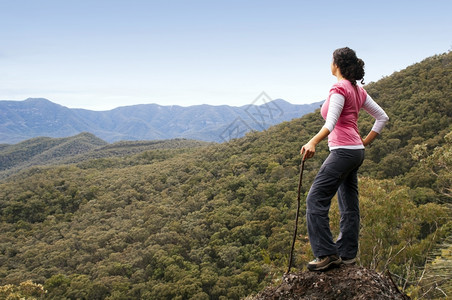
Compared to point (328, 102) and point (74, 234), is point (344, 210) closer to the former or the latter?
point (328, 102)

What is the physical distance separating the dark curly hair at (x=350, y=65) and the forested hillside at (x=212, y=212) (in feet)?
17.7

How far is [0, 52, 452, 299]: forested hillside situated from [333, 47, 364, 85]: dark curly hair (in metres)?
5.39

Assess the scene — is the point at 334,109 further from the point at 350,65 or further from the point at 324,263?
the point at 324,263

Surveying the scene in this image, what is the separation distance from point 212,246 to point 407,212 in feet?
62.9

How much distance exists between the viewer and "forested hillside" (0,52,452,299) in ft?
61.2

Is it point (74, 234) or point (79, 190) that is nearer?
point (74, 234)

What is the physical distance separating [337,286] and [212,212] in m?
27.6

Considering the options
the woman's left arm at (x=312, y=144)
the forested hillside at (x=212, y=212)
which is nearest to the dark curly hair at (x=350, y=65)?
the woman's left arm at (x=312, y=144)

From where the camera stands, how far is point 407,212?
25.6ft

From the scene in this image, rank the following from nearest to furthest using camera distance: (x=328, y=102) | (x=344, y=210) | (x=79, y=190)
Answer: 1. (x=328, y=102)
2. (x=344, y=210)
3. (x=79, y=190)

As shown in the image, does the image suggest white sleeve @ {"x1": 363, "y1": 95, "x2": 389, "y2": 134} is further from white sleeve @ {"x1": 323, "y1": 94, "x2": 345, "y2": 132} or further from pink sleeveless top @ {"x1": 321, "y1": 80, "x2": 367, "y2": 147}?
white sleeve @ {"x1": 323, "y1": 94, "x2": 345, "y2": 132}

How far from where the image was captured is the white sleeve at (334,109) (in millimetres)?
2307

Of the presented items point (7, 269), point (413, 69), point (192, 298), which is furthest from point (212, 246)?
point (413, 69)

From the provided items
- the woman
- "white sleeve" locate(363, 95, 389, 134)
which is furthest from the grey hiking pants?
"white sleeve" locate(363, 95, 389, 134)
